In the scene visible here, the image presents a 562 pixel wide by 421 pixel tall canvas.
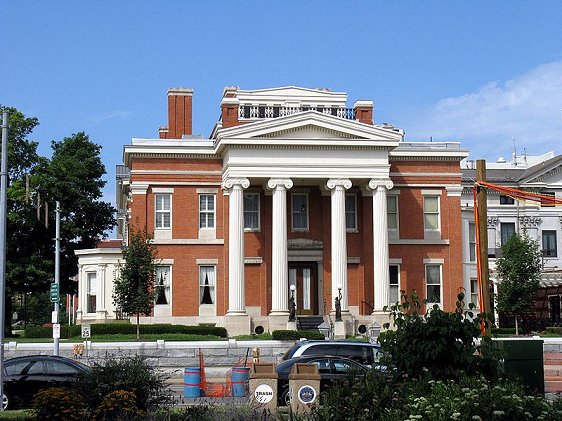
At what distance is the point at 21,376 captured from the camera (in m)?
26.6

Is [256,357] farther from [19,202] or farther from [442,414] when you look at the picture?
[19,202]

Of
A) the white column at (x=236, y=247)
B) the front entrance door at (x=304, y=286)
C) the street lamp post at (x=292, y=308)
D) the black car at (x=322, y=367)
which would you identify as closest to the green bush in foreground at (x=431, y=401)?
the black car at (x=322, y=367)

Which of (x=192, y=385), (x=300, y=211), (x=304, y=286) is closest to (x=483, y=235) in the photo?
(x=192, y=385)

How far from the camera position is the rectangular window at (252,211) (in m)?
55.1

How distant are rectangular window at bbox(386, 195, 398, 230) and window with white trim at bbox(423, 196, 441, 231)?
179cm

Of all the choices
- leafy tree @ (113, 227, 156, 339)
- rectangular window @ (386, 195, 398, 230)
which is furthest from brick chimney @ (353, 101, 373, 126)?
leafy tree @ (113, 227, 156, 339)

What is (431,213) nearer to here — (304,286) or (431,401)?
(304,286)

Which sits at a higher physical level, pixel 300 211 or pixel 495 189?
pixel 300 211

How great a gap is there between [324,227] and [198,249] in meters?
7.52

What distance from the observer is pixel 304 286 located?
55.3 metres

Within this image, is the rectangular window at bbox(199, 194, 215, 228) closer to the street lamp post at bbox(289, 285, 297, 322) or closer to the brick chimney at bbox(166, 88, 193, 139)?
the street lamp post at bbox(289, 285, 297, 322)

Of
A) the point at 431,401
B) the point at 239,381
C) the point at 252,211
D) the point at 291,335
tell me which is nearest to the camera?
the point at 431,401

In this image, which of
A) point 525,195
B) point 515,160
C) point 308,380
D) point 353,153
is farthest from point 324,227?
point 515,160

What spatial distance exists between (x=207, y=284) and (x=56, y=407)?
1484 inches
